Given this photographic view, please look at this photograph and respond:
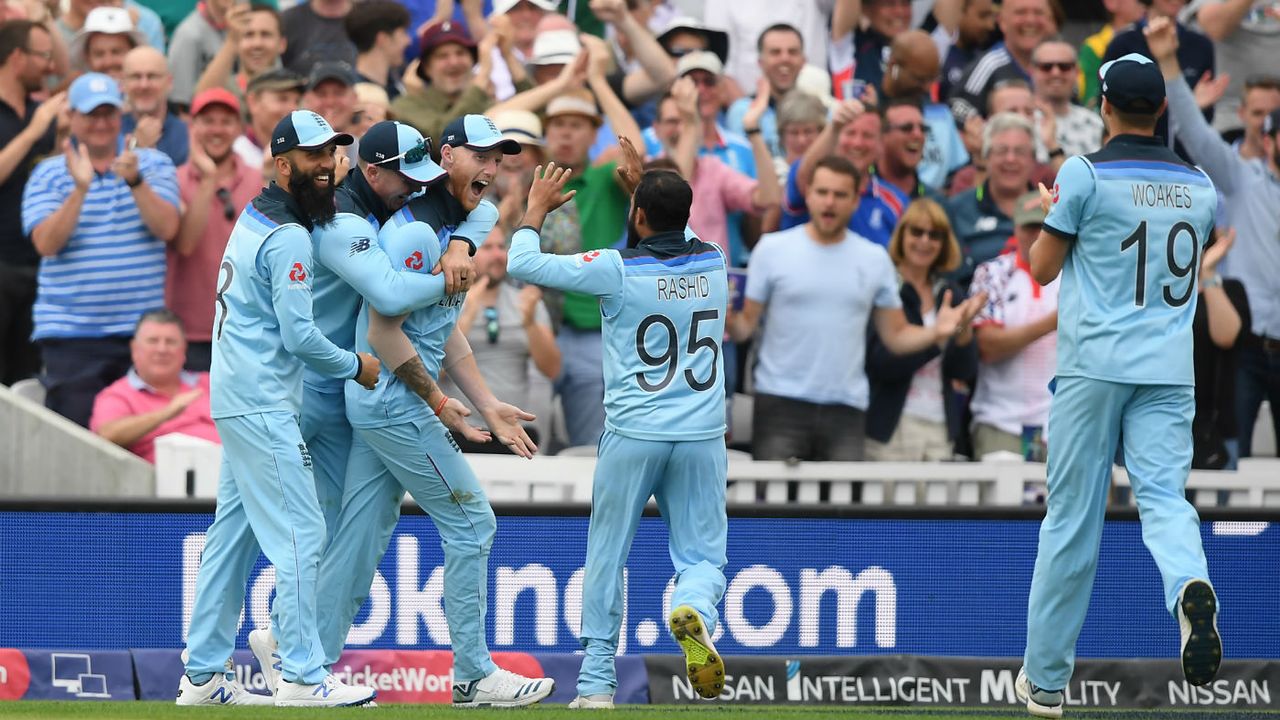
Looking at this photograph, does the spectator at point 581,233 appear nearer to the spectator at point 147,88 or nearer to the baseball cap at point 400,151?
the spectator at point 147,88

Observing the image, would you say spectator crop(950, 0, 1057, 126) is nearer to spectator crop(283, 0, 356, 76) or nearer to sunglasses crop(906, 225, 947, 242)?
sunglasses crop(906, 225, 947, 242)

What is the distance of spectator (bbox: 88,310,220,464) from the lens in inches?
451

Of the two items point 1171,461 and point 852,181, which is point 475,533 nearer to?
point 1171,461

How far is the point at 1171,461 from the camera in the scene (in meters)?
8.12

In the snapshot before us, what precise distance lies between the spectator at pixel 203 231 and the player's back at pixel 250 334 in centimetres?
394

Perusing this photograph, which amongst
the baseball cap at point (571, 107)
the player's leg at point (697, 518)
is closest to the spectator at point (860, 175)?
the baseball cap at point (571, 107)

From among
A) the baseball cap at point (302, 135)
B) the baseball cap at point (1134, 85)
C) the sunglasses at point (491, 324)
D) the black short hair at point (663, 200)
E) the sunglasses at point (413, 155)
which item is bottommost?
Result: the sunglasses at point (491, 324)

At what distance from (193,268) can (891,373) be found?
4.29m

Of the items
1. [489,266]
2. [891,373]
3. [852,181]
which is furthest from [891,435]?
[489,266]

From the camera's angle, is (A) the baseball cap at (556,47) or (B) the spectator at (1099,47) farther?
(B) the spectator at (1099,47)

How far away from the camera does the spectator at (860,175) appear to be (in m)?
12.8

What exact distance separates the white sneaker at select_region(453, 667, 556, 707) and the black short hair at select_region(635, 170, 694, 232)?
6.85 feet

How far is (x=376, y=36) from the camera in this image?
1402 cm

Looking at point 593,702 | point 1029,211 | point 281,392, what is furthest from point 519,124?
point 593,702
